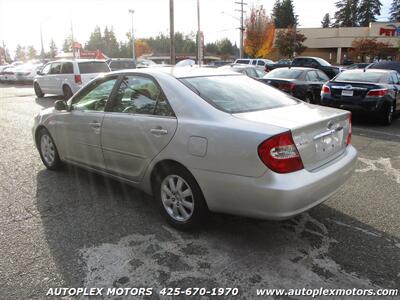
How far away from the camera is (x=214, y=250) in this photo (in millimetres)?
3344

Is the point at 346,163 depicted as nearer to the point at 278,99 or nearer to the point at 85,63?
the point at 278,99

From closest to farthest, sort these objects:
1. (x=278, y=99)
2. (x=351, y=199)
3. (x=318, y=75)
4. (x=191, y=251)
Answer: (x=191, y=251), (x=278, y=99), (x=351, y=199), (x=318, y=75)

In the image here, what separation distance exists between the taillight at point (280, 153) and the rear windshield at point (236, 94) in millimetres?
617

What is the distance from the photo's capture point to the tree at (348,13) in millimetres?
88750

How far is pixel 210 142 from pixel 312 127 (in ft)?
2.84

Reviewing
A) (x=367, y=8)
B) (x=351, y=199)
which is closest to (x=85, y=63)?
(x=351, y=199)

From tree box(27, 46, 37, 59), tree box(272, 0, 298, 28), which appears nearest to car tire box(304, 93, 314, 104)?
tree box(272, 0, 298, 28)

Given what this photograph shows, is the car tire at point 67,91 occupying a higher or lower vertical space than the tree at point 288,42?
lower

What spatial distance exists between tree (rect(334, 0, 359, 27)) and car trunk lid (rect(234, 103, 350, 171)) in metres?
95.2

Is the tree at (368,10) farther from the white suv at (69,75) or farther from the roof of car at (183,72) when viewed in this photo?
the roof of car at (183,72)

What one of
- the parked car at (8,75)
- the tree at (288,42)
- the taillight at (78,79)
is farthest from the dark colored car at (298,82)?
the tree at (288,42)

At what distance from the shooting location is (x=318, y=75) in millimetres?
12773

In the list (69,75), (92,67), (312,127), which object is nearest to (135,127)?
(312,127)

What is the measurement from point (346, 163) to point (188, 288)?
→ 75.2 inches
